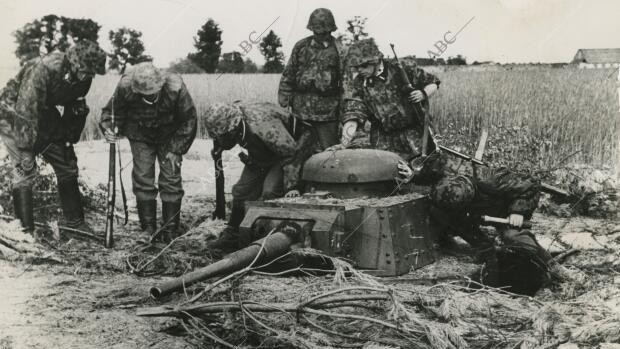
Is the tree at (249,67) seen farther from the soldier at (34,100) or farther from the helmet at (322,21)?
the soldier at (34,100)

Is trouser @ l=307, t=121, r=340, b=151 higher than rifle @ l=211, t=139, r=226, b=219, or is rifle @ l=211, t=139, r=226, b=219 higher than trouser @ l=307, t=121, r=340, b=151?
trouser @ l=307, t=121, r=340, b=151

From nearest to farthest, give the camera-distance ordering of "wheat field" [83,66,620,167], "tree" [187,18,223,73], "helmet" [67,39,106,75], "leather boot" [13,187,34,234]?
1. "helmet" [67,39,106,75]
2. "leather boot" [13,187,34,234]
3. "tree" [187,18,223,73]
4. "wheat field" [83,66,620,167]

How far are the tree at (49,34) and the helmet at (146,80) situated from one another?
2.19ft

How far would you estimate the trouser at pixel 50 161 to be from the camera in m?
6.84

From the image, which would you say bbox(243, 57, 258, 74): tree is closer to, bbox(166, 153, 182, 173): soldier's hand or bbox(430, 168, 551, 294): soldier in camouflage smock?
bbox(166, 153, 182, 173): soldier's hand

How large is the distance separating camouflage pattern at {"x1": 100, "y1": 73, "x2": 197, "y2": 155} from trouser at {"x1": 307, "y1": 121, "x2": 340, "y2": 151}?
1.46 metres

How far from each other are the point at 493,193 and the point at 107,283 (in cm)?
343

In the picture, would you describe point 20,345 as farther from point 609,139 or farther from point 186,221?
point 609,139

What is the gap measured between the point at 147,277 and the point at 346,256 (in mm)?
1722

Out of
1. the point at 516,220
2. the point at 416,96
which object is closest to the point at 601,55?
the point at 416,96

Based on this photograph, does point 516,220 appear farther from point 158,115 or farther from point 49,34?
point 49,34

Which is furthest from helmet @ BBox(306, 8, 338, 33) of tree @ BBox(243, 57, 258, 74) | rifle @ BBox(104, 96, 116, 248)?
tree @ BBox(243, 57, 258, 74)

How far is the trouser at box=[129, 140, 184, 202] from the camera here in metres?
7.53

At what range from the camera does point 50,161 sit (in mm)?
7414
